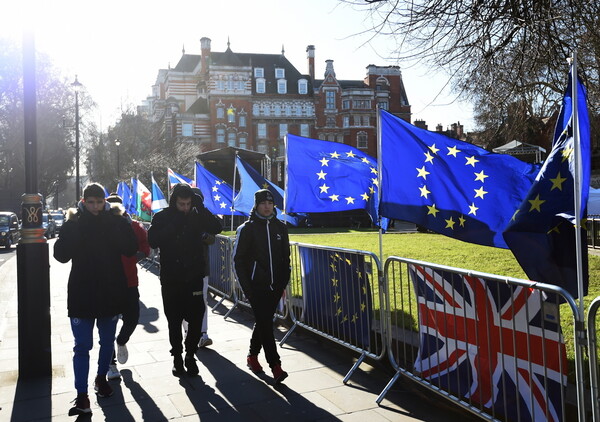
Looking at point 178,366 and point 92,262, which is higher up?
point 92,262

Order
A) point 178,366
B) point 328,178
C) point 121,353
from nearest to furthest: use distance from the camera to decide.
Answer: point 178,366 → point 121,353 → point 328,178

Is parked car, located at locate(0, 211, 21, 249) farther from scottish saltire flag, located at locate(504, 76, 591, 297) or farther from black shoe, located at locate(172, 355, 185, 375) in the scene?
scottish saltire flag, located at locate(504, 76, 591, 297)

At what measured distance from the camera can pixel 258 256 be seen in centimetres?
541

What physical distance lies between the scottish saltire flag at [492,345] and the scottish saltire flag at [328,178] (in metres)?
1.66

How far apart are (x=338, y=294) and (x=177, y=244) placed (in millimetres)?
1760

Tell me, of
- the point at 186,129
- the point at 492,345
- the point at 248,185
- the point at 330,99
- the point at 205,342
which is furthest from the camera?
the point at 330,99

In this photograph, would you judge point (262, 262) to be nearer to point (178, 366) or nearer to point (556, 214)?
point (178, 366)

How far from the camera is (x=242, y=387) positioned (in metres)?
5.22

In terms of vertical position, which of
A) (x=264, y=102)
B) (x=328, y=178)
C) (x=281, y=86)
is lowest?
(x=328, y=178)

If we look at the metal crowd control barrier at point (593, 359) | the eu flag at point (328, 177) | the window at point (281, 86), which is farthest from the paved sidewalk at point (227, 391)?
the window at point (281, 86)

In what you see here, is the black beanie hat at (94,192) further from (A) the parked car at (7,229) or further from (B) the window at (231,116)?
(B) the window at (231,116)

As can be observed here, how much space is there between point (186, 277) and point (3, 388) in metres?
1.93

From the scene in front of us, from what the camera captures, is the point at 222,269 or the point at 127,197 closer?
the point at 222,269

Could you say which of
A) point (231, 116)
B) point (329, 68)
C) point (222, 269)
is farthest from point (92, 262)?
point (329, 68)
